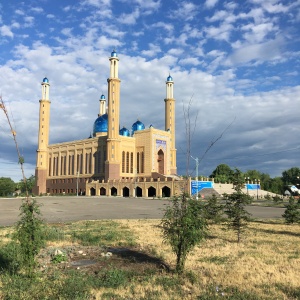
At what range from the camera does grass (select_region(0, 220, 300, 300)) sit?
5.99 m

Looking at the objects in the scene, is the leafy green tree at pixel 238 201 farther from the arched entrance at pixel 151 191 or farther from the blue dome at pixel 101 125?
the blue dome at pixel 101 125

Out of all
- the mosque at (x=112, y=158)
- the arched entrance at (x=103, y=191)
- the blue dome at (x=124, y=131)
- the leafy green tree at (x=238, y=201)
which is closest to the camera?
the leafy green tree at (x=238, y=201)

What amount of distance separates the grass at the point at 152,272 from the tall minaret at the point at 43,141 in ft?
250

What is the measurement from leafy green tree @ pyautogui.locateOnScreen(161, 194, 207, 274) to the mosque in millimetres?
50529

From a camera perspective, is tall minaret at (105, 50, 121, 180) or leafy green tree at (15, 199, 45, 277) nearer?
leafy green tree at (15, 199, 45, 277)

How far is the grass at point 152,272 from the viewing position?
599cm

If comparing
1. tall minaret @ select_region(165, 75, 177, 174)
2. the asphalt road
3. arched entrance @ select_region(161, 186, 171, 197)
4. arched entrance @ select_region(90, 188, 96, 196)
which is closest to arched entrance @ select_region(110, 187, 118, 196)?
arched entrance @ select_region(90, 188, 96, 196)

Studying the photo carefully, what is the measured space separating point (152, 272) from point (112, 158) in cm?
6135

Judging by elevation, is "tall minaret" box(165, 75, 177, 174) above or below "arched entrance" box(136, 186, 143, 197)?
above

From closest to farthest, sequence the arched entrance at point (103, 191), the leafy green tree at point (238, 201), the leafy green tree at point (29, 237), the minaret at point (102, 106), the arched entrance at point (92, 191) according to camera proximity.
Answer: the leafy green tree at point (29, 237) < the leafy green tree at point (238, 201) < the arched entrance at point (103, 191) < the arched entrance at point (92, 191) < the minaret at point (102, 106)

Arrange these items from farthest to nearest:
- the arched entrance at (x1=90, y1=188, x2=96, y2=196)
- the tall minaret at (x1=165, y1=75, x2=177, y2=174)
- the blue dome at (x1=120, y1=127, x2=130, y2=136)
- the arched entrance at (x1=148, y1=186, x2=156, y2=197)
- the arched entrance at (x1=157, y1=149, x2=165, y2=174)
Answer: the blue dome at (x1=120, y1=127, x2=130, y2=136)
the tall minaret at (x1=165, y1=75, x2=177, y2=174)
the arched entrance at (x1=157, y1=149, x2=165, y2=174)
the arched entrance at (x1=90, y1=188, x2=96, y2=196)
the arched entrance at (x1=148, y1=186, x2=156, y2=197)

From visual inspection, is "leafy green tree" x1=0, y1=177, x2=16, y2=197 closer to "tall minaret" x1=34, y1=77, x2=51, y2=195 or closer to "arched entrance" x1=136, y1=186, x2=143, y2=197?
"tall minaret" x1=34, y1=77, x2=51, y2=195

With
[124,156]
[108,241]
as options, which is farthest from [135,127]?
[108,241]

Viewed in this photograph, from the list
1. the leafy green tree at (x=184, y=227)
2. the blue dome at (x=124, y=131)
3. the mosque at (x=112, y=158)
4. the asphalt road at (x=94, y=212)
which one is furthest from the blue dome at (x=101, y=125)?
the leafy green tree at (x=184, y=227)
